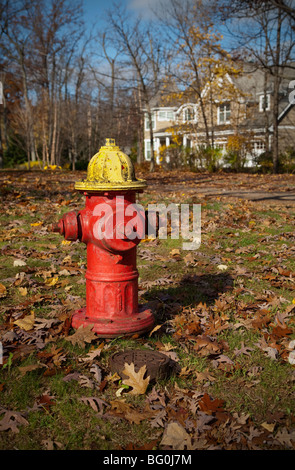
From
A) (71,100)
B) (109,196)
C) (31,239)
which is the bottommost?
(31,239)

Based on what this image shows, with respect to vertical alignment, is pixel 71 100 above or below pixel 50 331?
above

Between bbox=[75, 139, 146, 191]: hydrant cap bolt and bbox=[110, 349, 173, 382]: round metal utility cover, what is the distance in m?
1.16

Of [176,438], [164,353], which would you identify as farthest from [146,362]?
[176,438]

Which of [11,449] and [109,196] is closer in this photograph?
[11,449]

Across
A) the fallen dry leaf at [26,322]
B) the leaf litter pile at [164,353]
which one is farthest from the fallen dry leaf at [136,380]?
the fallen dry leaf at [26,322]

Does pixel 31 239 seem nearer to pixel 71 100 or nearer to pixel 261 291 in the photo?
pixel 261 291

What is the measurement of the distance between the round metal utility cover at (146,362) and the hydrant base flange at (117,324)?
23cm

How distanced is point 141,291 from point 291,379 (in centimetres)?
191

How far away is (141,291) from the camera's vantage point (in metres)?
4.30

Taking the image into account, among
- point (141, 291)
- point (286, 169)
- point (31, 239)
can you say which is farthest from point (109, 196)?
point (286, 169)

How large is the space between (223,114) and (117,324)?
31594 mm

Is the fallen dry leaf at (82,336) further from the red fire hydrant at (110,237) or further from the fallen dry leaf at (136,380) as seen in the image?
the fallen dry leaf at (136,380)

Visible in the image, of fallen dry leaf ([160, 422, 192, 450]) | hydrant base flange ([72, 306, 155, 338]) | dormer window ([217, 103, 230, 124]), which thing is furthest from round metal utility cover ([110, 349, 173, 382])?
dormer window ([217, 103, 230, 124])

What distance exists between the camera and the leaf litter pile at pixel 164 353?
2.23 meters
